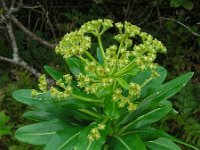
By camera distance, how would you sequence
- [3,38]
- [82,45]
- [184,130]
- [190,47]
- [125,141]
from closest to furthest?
[82,45] → [125,141] → [184,130] → [190,47] → [3,38]

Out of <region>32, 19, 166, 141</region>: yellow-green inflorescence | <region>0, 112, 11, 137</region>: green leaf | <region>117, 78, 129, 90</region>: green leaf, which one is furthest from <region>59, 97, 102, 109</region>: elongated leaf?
<region>0, 112, 11, 137</region>: green leaf

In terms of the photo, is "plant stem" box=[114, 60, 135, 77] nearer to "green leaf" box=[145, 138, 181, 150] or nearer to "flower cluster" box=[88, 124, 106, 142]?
"flower cluster" box=[88, 124, 106, 142]

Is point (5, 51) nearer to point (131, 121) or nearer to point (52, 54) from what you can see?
point (52, 54)

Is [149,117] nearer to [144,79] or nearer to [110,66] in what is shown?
[144,79]

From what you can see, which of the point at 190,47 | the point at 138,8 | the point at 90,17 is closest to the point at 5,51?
the point at 90,17

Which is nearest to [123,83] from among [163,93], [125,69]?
[125,69]

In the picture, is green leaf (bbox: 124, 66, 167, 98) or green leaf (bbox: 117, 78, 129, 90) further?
green leaf (bbox: 124, 66, 167, 98)
